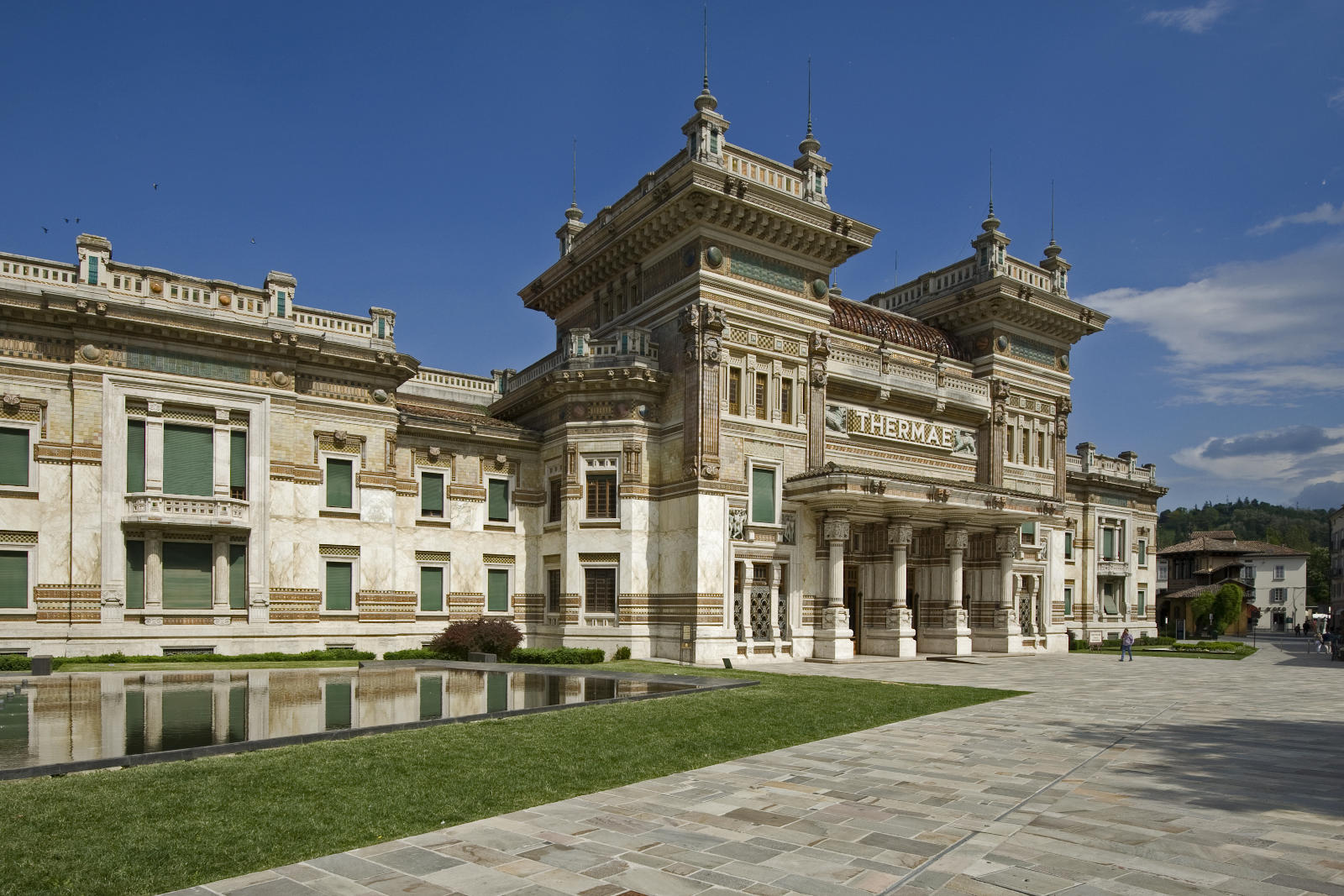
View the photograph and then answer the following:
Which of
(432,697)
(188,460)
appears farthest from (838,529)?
(188,460)

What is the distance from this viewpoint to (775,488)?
113ft

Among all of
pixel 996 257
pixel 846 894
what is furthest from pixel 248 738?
pixel 996 257

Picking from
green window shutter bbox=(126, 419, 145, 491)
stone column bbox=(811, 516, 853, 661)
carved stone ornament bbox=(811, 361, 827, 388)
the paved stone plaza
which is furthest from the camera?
carved stone ornament bbox=(811, 361, 827, 388)

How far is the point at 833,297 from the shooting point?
4234cm

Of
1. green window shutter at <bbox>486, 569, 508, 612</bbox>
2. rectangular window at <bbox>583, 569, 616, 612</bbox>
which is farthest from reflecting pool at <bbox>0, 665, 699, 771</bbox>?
green window shutter at <bbox>486, 569, 508, 612</bbox>

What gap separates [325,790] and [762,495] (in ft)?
82.9

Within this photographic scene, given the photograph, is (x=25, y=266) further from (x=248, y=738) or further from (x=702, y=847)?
(x=702, y=847)

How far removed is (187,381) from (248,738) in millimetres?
19937

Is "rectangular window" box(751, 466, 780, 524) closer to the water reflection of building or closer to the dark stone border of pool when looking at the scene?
the dark stone border of pool

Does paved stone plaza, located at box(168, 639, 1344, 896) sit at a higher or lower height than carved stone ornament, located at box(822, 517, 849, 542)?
lower

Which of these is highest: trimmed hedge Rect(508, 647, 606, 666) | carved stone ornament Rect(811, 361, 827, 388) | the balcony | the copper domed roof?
the copper domed roof

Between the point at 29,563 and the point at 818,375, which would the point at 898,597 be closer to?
the point at 818,375

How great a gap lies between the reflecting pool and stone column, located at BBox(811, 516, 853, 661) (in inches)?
478

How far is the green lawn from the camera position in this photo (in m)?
7.56
